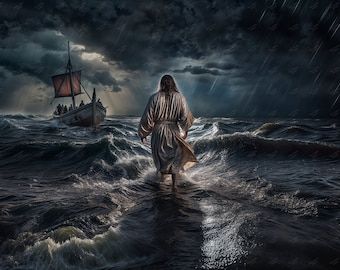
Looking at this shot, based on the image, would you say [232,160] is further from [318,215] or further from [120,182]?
[318,215]

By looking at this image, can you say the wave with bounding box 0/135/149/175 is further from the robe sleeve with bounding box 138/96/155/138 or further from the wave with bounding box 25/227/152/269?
the wave with bounding box 25/227/152/269

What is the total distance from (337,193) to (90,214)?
4.43 metres

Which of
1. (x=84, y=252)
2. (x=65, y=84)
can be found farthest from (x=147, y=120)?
(x=65, y=84)

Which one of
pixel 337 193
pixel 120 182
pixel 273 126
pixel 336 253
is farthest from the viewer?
pixel 273 126

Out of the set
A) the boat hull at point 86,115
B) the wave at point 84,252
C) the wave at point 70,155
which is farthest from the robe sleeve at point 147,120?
the boat hull at point 86,115

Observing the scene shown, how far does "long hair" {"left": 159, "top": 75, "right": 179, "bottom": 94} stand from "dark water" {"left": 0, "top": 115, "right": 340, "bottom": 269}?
213 cm

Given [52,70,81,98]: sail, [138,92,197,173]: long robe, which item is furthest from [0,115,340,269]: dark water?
[52,70,81,98]: sail

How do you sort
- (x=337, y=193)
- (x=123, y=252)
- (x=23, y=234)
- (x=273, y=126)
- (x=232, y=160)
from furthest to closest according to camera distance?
(x=273, y=126), (x=232, y=160), (x=337, y=193), (x=23, y=234), (x=123, y=252)

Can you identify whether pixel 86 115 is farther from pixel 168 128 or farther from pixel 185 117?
pixel 185 117

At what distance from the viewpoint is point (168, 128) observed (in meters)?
7.12

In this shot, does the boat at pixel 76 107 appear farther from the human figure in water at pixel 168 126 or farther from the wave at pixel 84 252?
the wave at pixel 84 252

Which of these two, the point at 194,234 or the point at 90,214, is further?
the point at 90,214

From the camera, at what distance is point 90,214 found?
16.6 feet

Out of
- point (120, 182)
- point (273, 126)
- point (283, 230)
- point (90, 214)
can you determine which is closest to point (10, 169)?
point (120, 182)
